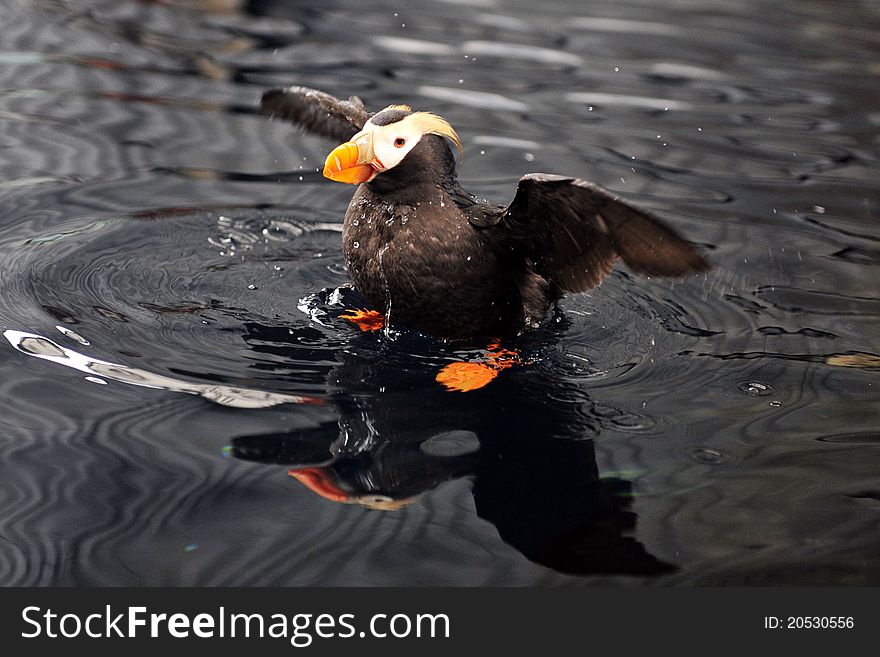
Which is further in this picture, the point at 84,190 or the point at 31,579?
A: the point at 84,190

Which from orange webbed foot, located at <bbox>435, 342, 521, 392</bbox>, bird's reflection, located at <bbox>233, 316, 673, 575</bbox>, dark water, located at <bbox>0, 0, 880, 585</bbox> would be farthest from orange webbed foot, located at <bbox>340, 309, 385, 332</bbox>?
orange webbed foot, located at <bbox>435, 342, 521, 392</bbox>

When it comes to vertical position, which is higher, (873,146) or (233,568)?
(873,146)

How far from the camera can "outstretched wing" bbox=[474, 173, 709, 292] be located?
337 cm

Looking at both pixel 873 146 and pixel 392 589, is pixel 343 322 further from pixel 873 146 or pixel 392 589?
pixel 873 146

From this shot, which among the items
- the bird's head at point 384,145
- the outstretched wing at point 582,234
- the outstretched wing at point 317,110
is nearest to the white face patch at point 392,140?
the bird's head at point 384,145

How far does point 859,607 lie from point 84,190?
4194mm

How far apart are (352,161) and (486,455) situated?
1.13 meters

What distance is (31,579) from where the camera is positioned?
108 inches

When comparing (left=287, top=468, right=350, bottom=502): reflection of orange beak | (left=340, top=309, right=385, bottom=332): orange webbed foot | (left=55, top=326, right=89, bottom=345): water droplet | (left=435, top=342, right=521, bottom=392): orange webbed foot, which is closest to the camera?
(left=287, top=468, right=350, bottom=502): reflection of orange beak

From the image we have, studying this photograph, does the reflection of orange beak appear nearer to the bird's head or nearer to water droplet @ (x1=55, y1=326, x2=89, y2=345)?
the bird's head

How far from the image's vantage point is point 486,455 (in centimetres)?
339

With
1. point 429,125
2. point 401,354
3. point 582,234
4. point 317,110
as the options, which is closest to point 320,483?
point 401,354

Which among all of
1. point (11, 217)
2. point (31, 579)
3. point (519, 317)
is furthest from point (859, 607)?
point (11, 217)

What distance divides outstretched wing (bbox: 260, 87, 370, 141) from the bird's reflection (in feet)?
4.29
